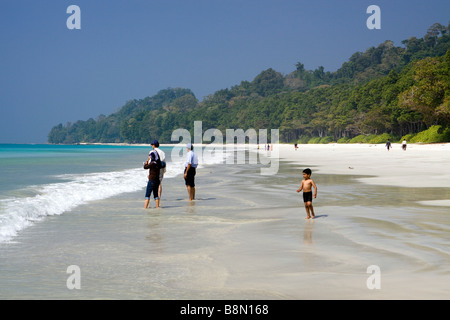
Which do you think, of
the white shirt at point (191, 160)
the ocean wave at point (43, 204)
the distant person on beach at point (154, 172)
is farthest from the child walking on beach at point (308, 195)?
the ocean wave at point (43, 204)

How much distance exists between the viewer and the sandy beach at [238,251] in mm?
5898

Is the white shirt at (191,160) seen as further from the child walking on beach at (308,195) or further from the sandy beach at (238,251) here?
the child walking on beach at (308,195)

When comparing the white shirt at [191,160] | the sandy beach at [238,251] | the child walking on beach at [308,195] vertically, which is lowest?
the sandy beach at [238,251]

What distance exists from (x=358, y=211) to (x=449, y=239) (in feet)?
12.5

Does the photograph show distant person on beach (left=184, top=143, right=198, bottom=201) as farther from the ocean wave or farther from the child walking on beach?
the child walking on beach

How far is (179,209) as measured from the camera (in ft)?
44.7

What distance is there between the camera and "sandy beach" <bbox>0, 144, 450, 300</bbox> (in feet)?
19.4

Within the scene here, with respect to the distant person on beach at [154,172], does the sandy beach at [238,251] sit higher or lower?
lower

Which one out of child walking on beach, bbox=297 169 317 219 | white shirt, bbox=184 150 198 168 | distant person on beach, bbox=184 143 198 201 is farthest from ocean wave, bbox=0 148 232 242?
child walking on beach, bbox=297 169 317 219

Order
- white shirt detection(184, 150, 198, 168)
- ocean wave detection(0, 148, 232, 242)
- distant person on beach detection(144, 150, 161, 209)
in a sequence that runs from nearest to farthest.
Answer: ocean wave detection(0, 148, 232, 242)
distant person on beach detection(144, 150, 161, 209)
white shirt detection(184, 150, 198, 168)

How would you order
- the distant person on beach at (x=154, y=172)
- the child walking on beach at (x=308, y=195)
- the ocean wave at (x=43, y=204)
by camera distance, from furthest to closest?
the distant person on beach at (x=154, y=172) < the child walking on beach at (x=308, y=195) < the ocean wave at (x=43, y=204)
